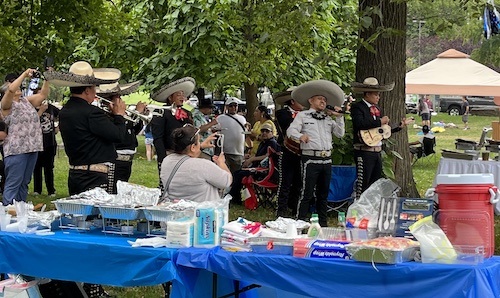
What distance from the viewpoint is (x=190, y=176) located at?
5.18 metres

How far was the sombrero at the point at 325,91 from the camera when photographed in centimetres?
907

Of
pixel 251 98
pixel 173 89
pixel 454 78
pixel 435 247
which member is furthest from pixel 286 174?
pixel 454 78

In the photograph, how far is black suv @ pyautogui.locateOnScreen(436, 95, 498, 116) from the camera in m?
40.4

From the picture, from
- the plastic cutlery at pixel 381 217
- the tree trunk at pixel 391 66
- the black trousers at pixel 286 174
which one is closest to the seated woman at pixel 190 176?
the plastic cutlery at pixel 381 217

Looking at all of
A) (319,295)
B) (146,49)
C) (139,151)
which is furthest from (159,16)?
(319,295)

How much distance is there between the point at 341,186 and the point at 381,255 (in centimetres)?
613

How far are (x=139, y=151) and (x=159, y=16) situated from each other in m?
9.08

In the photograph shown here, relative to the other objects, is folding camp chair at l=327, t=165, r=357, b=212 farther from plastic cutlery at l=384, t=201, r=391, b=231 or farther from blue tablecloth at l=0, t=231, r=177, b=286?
plastic cutlery at l=384, t=201, r=391, b=231

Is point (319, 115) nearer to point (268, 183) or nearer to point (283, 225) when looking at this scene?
point (268, 183)

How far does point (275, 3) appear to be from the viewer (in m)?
9.09

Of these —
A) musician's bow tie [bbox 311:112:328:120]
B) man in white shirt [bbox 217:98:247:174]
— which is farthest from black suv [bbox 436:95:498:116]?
musician's bow tie [bbox 311:112:328:120]

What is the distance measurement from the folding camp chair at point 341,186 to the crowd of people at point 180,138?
15.2 inches

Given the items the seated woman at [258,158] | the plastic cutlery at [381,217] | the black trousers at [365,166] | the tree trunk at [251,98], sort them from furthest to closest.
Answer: the tree trunk at [251,98] < the seated woman at [258,158] < the black trousers at [365,166] < the plastic cutlery at [381,217]

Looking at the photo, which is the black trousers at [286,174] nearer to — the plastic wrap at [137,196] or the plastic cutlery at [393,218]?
the plastic wrap at [137,196]
